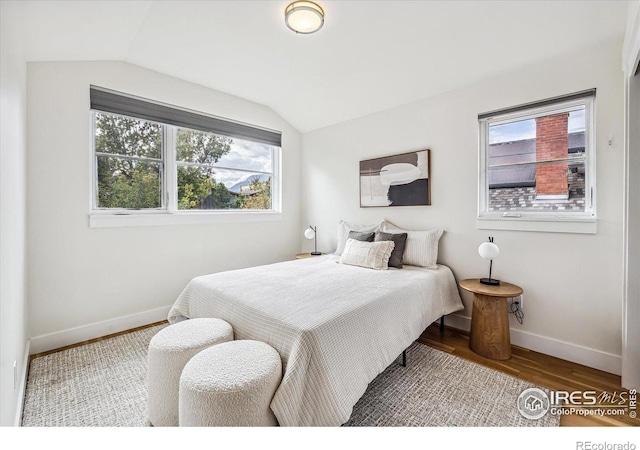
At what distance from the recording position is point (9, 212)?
4.91 feet

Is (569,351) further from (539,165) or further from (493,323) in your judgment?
(539,165)

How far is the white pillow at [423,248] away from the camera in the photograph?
2.80 metres

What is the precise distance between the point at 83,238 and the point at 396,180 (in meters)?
3.14

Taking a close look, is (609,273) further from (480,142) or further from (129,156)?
(129,156)

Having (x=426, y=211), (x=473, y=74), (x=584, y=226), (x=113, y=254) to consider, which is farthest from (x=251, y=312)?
(x=473, y=74)

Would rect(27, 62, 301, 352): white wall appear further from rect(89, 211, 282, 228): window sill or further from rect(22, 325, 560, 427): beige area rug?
rect(22, 325, 560, 427): beige area rug

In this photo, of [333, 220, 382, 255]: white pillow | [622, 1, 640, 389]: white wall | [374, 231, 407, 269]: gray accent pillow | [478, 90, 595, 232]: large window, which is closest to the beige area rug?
[622, 1, 640, 389]: white wall

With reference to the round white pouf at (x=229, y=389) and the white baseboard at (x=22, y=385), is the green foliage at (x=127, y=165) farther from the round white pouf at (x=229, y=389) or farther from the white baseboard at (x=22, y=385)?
the round white pouf at (x=229, y=389)

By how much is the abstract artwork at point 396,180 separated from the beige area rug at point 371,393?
161cm

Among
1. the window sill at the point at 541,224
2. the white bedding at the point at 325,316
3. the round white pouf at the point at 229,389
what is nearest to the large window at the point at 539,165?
the window sill at the point at 541,224

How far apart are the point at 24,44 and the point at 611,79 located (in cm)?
412

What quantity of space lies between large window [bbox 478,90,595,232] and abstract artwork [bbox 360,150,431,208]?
554 mm

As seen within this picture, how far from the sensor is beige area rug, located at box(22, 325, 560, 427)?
5.25 feet

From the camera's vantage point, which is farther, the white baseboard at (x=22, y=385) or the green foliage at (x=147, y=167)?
the green foliage at (x=147, y=167)
